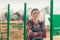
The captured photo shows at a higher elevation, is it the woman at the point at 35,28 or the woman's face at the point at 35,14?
the woman's face at the point at 35,14

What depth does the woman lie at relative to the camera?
2.71 m

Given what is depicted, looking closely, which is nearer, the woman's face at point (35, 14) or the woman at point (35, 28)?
the woman at point (35, 28)

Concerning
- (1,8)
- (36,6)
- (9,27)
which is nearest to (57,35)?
(36,6)

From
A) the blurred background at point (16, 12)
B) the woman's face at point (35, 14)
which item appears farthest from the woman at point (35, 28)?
the blurred background at point (16, 12)

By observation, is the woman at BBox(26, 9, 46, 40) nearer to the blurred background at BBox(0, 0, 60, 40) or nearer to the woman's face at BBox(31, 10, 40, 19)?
the woman's face at BBox(31, 10, 40, 19)

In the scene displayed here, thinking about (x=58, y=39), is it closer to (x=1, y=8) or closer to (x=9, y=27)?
(x=9, y=27)

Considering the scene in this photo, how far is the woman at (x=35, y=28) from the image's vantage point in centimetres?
271

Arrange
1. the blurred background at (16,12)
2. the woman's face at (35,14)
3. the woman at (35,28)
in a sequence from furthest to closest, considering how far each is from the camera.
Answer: the blurred background at (16,12)
the woman's face at (35,14)
the woman at (35,28)

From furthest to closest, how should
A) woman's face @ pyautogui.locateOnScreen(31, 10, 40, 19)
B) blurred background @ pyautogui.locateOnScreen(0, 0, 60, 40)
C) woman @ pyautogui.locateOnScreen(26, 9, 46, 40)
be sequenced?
1. blurred background @ pyautogui.locateOnScreen(0, 0, 60, 40)
2. woman's face @ pyautogui.locateOnScreen(31, 10, 40, 19)
3. woman @ pyautogui.locateOnScreen(26, 9, 46, 40)

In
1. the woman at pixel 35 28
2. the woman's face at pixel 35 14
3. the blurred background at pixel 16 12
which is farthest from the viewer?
the blurred background at pixel 16 12

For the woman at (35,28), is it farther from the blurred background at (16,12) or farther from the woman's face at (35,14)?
the blurred background at (16,12)

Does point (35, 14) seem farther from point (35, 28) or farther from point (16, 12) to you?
point (16, 12)

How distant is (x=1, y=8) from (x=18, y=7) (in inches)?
10.9

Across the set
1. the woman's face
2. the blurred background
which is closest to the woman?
the woman's face
